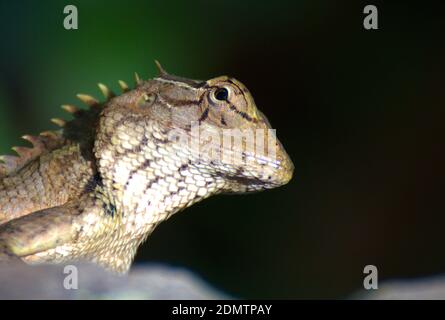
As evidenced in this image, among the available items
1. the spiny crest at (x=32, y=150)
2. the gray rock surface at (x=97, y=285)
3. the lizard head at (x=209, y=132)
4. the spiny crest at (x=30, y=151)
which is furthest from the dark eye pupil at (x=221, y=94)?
the gray rock surface at (x=97, y=285)

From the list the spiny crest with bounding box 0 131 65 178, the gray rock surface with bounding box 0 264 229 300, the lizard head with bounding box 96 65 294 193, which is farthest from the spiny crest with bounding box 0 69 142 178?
the gray rock surface with bounding box 0 264 229 300

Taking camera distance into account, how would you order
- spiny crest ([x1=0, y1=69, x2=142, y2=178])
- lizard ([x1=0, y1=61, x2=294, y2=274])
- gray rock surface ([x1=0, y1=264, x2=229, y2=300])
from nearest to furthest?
1. gray rock surface ([x1=0, y1=264, x2=229, y2=300])
2. lizard ([x1=0, y1=61, x2=294, y2=274])
3. spiny crest ([x1=0, y1=69, x2=142, y2=178])

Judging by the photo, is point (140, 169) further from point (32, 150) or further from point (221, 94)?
point (32, 150)

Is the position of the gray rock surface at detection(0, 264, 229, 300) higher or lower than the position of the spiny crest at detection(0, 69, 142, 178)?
lower

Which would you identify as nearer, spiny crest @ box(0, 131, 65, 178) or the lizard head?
the lizard head

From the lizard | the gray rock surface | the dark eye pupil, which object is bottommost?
the gray rock surface

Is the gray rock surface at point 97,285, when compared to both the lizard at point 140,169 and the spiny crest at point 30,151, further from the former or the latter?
the spiny crest at point 30,151

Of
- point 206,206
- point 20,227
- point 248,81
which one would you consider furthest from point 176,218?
point 20,227

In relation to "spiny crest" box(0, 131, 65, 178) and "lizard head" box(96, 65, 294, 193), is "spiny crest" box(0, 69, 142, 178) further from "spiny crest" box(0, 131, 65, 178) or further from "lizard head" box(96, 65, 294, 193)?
"lizard head" box(96, 65, 294, 193)

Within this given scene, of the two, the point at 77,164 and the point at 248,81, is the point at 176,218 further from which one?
the point at 77,164
